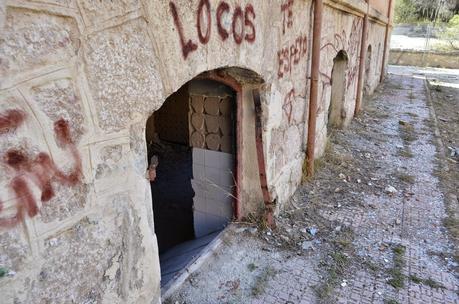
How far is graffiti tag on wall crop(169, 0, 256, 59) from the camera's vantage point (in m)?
2.04

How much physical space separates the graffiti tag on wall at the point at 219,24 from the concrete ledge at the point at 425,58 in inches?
942

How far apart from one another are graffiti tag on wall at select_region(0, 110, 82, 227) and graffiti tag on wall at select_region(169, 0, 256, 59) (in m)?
0.85

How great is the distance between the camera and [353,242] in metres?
3.60

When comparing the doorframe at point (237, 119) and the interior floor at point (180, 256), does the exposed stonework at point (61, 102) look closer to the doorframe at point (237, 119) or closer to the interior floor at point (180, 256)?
the doorframe at point (237, 119)

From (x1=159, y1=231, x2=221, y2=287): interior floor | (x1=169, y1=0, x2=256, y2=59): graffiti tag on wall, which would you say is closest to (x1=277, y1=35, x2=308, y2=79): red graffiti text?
(x1=169, y1=0, x2=256, y2=59): graffiti tag on wall

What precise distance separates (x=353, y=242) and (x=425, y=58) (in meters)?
23.4

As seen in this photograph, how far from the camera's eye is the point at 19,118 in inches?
51.5

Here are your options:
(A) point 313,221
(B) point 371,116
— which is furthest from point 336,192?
(B) point 371,116

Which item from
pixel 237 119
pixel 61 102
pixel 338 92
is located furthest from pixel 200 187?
pixel 338 92

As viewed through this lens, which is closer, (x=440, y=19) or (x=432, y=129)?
(x=432, y=129)

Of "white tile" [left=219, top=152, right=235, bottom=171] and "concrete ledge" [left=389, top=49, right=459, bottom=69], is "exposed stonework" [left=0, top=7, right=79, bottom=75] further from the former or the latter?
"concrete ledge" [left=389, top=49, right=459, bottom=69]

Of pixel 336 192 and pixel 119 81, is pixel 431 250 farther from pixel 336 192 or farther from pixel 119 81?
pixel 119 81

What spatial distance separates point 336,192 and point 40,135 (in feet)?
12.6

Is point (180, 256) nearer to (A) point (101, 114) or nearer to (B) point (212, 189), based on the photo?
(B) point (212, 189)
